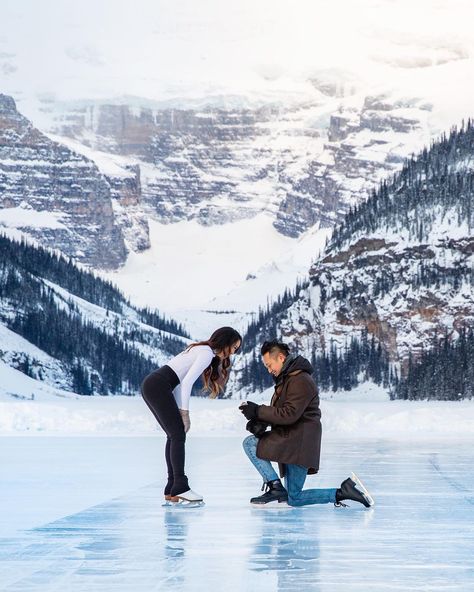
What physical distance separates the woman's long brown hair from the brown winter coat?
615 millimetres

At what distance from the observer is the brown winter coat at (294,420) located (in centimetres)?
1616

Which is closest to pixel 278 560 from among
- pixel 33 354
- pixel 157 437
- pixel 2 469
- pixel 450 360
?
pixel 2 469

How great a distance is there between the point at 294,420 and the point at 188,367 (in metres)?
1.43

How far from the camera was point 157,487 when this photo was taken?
20.5 m

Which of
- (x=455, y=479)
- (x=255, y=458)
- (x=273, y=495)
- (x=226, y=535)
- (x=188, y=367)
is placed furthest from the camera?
(x=455, y=479)

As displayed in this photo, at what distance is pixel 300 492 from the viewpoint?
17.0m

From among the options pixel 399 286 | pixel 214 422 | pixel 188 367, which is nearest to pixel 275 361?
pixel 188 367

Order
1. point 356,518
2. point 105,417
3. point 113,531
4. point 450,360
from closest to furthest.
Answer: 1. point 113,531
2. point 356,518
3. point 105,417
4. point 450,360

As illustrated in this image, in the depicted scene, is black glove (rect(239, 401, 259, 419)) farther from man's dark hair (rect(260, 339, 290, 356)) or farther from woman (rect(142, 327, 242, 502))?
man's dark hair (rect(260, 339, 290, 356))

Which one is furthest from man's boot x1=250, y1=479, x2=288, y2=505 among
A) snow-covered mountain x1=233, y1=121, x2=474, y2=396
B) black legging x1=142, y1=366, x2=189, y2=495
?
snow-covered mountain x1=233, y1=121, x2=474, y2=396

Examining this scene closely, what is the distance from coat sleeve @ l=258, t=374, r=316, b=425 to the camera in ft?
52.9

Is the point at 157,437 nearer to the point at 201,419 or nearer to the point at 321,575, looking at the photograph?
the point at 201,419

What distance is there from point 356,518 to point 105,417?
3526 centimetres

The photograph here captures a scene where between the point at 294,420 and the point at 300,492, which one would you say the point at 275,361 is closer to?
the point at 294,420
